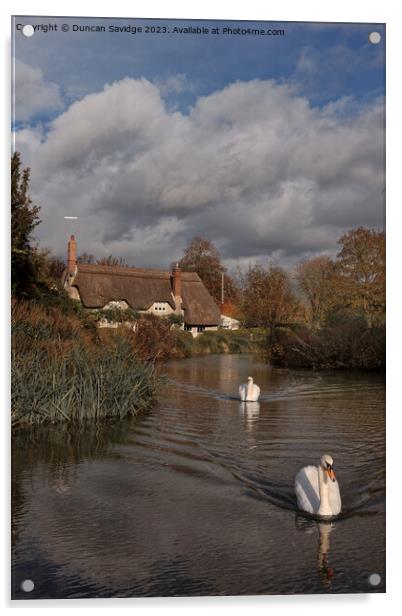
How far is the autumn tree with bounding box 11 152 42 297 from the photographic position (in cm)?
646

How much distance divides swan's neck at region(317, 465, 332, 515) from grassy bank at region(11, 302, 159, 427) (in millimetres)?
4248

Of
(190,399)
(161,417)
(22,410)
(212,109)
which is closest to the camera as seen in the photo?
(212,109)

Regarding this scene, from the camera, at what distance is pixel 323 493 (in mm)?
6043

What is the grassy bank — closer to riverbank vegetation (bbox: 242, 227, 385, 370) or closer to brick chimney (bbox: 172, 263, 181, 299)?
brick chimney (bbox: 172, 263, 181, 299)

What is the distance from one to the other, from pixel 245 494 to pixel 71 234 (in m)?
3.15

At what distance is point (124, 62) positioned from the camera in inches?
223

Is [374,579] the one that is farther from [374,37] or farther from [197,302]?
[197,302]

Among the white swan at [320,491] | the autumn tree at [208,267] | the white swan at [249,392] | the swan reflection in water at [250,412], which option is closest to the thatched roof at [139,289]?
the autumn tree at [208,267]

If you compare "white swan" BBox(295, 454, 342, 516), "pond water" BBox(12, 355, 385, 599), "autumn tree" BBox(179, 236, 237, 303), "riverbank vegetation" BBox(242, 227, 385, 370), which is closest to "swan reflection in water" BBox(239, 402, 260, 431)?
"pond water" BBox(12, 355, 385, 599)

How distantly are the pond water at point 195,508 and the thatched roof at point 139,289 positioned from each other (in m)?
2.23

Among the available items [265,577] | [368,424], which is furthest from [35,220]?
[368,424]

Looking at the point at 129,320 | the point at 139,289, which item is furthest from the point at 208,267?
the point at 129,320

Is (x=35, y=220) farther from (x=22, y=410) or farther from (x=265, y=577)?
(x=265, y=577)
